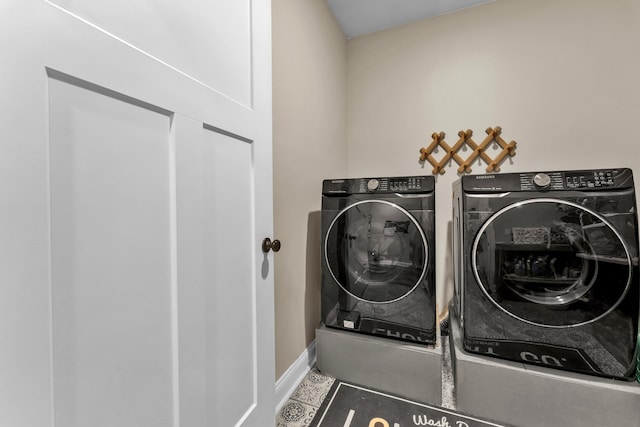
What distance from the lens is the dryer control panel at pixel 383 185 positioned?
1.29 m

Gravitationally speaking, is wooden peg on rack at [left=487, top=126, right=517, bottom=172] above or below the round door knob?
above

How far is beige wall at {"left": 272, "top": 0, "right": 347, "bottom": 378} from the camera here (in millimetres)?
1275

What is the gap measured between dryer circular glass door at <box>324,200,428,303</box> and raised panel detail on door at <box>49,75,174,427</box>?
3.12 feet

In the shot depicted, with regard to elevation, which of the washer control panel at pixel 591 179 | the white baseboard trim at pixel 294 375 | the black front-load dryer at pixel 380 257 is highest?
the washer control panel at pixel 591 179

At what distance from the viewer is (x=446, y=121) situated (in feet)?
6.19

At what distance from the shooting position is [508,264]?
1154 mm

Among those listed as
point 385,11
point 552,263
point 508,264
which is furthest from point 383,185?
point 385,11

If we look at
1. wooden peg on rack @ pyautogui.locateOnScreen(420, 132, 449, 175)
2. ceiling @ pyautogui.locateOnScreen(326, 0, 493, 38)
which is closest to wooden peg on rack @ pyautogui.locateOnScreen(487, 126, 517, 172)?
wooden peg on rack @ pyautogui.locateOnScreen(420, 132, 449, 175)

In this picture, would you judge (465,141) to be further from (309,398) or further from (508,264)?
(309,398)

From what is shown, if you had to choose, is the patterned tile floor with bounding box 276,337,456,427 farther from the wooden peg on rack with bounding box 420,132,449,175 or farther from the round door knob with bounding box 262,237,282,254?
the wooden peg on rack with bounding box 420,132,449,175

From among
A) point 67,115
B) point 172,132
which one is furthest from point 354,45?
point 67,115

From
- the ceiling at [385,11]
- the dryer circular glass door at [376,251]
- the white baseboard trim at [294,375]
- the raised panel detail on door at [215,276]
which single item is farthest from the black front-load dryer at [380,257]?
the ceiling at [385,11]

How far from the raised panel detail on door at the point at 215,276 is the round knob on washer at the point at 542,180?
46.4 inches

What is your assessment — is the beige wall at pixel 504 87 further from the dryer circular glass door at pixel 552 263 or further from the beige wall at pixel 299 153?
the dryer circular glass door at pixel 552 263
